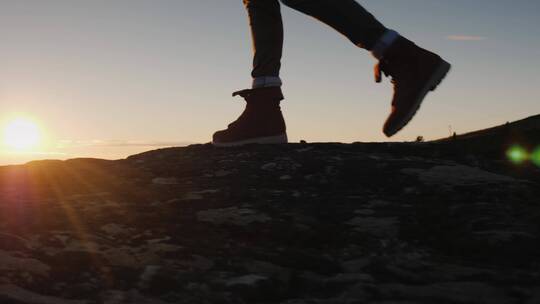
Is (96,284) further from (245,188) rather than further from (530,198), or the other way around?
(530,198)

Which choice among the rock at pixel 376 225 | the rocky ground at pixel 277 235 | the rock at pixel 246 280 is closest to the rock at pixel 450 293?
the rocky ground at pixel 277 235

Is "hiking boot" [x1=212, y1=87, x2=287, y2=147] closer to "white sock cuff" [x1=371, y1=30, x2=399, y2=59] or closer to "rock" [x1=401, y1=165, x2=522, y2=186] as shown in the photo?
"white sock cuff" [x1=371, y1=30, x2=399, y2=59]

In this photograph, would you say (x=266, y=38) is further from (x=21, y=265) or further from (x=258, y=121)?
(x=21, y=265)

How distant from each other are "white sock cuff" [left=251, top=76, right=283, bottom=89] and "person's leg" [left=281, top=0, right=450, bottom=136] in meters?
0.70

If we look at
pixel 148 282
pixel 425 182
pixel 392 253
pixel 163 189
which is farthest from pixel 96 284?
pixel 425 182

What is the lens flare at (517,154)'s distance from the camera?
4.43 meters

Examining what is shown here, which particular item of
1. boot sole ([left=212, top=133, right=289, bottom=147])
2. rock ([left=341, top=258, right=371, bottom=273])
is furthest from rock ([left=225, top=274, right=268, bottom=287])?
boot sole ([left=212, top=133, right=289, bottom=147])

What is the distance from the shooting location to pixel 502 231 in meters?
2.34

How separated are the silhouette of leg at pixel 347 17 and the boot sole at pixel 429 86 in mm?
487

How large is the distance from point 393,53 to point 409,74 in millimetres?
198

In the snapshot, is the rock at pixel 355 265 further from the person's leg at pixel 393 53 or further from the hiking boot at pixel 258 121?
the hiking boot at pixel 258 121

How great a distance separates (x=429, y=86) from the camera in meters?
4.08

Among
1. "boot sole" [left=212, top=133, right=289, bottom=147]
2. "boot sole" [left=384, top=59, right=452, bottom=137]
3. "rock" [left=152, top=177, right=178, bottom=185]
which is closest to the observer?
"rock" [left=152, top=177, right=178, bottom=185]

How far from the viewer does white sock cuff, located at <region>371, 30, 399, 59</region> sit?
13.1ft
